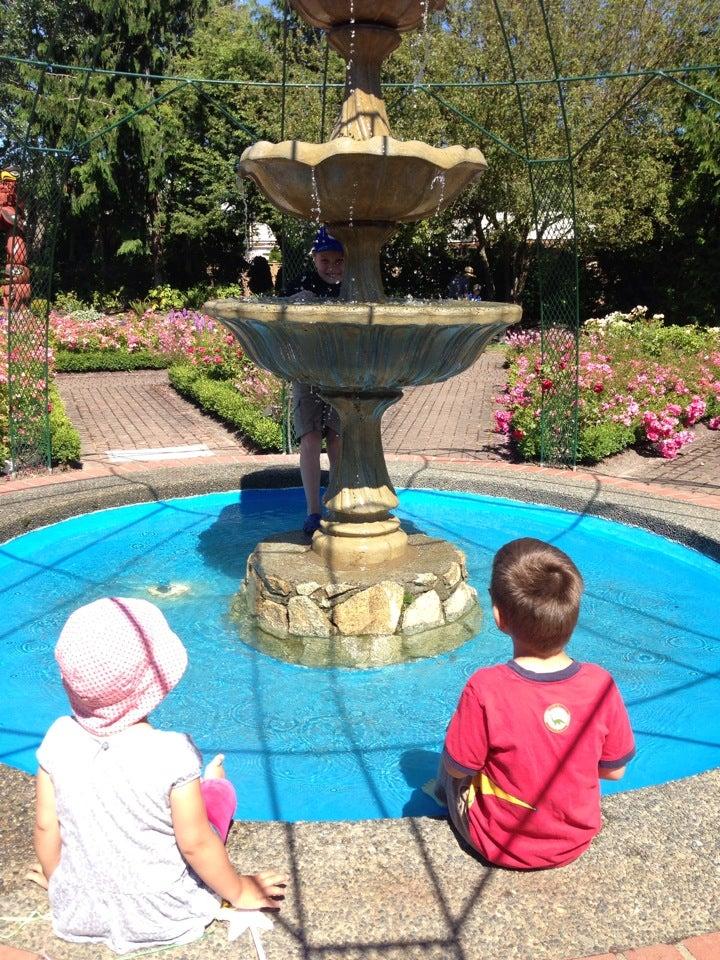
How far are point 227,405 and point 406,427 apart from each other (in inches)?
86.4

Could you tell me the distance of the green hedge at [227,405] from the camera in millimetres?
9141

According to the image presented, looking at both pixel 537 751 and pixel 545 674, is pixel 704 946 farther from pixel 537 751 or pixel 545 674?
pixel 545 674

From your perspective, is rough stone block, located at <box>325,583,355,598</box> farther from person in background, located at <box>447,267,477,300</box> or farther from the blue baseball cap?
person in background, located at <box>447,267,477,300</box>

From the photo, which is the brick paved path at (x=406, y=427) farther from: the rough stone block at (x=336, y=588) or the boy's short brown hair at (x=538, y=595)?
the boy's short brown hair at (x=538, y=595)

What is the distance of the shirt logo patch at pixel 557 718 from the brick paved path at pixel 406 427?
5.18 metres

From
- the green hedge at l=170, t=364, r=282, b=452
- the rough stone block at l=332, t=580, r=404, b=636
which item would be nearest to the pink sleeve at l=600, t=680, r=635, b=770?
the rough stone block at l=332, t=580, r=404, b=636

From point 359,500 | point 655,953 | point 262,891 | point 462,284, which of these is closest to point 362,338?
point 359,500

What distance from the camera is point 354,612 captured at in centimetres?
442

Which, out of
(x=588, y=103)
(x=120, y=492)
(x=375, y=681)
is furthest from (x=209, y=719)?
(x=588, y=103)

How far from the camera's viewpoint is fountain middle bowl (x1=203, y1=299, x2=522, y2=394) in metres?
3.86

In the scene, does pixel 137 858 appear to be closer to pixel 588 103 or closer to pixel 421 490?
pixel 421 490

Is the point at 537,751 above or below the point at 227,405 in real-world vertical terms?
above

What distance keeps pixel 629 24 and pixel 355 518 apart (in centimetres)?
2017

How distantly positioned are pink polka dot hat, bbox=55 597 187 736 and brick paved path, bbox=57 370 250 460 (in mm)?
7368
